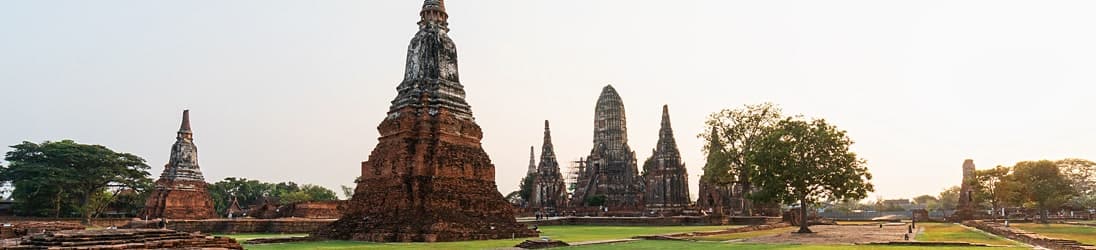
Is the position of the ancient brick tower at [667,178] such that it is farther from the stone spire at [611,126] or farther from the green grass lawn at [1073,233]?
the green grass lawn at [1073,233]

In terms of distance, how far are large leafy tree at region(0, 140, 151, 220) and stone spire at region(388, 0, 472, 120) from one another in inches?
1147

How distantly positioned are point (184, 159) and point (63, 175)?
683 centimetres

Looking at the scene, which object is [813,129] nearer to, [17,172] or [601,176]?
[601,176]

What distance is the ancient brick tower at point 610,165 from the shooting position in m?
66.4

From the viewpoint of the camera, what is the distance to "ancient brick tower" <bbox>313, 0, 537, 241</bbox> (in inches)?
869

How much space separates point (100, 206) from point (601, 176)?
40.1 m

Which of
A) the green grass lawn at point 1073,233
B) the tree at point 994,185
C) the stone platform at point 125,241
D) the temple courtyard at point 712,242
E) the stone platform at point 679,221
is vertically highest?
the tree at point 994,185

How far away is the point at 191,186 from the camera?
44.3 m

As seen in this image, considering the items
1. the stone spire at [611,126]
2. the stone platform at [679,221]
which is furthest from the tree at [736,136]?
the stone spire at [611,126]

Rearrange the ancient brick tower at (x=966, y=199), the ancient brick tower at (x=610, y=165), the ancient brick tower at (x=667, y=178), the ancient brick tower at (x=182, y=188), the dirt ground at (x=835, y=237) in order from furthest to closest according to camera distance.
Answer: the ancient brick tower at (x=610, y=165)
the ancient brick tower at (x=667, y=178)
the ancient brick tower at (x=966, y=199)
the ancient brick tower at (x=182, y=188)
the dirt ground at (x=835, y=237)

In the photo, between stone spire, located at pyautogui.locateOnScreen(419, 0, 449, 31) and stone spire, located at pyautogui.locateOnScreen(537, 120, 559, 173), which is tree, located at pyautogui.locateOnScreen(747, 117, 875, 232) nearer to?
stone spire, located at pyautogui.locateOnScreen(419, 0, 449, 31)

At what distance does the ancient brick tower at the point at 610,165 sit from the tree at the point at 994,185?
2579 cm

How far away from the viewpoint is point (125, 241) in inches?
542

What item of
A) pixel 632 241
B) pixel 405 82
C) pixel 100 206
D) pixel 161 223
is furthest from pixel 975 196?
pixel 100 206
